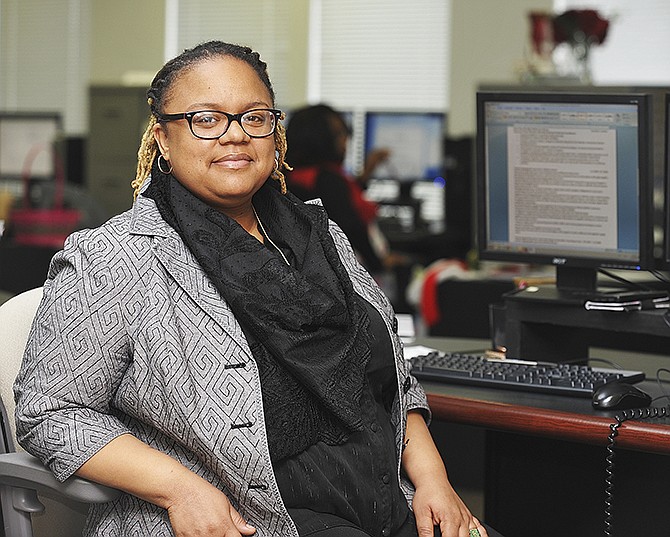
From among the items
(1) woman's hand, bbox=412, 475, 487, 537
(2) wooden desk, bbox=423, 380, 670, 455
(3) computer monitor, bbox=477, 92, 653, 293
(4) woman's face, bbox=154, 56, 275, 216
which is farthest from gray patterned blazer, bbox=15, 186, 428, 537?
(3) computer monitor, bbox=477, 92, 653, 293

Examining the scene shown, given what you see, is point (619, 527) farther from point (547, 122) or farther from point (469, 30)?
point (469, 30)

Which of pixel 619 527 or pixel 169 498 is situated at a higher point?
pixel 169 498

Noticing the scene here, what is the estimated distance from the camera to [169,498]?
1562 mm

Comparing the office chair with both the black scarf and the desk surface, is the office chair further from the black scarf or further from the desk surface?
the desk surface

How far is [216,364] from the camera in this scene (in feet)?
5.31

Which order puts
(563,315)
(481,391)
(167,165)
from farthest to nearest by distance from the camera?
(563,315) < (481,391) < (167,165)

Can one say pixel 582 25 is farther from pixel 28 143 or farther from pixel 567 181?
pixel 567 181

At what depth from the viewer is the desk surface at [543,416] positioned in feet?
5.99

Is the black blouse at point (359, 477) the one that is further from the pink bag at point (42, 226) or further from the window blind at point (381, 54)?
the window blind at point (381, 54)

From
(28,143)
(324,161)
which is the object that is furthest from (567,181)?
(28,143)

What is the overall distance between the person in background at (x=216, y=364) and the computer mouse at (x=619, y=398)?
0.29 metres

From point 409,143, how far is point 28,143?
6.90 ft

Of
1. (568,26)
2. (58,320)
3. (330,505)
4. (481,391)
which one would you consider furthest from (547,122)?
(568,26)

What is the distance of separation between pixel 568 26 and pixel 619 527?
12.3 feet
